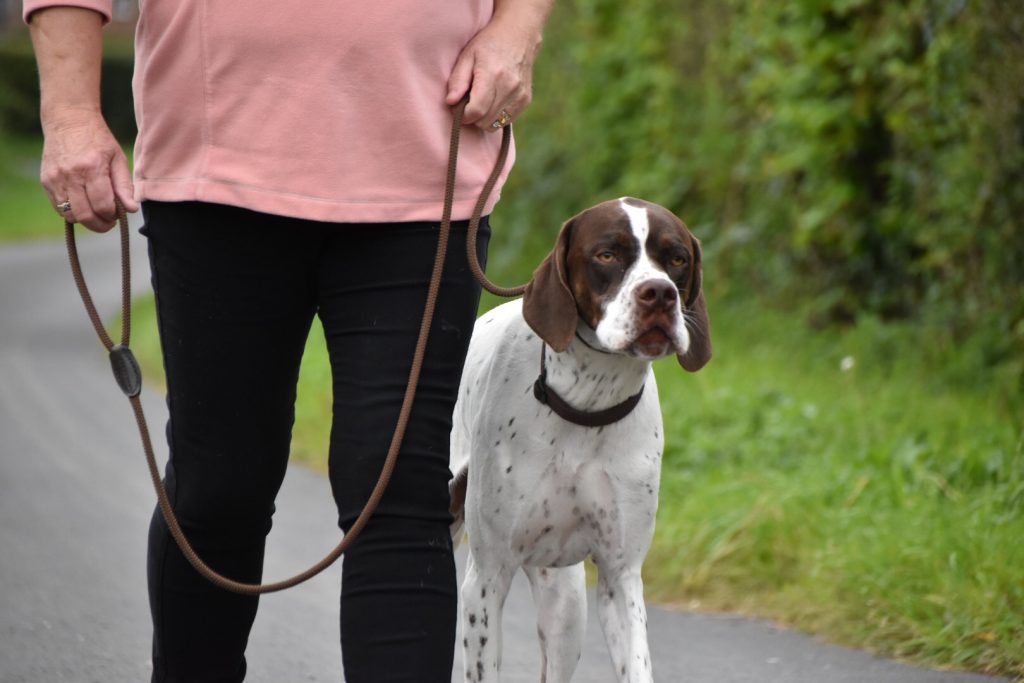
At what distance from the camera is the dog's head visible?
3.48m

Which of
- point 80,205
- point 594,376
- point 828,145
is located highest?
point 80,205

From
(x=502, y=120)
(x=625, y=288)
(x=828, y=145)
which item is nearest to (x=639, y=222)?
(x=625, y=288)

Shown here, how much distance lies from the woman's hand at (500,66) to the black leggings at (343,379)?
224 mm

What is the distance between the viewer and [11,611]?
5230 millimetres

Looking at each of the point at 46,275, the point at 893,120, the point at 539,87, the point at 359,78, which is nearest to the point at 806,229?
the point at 893,120

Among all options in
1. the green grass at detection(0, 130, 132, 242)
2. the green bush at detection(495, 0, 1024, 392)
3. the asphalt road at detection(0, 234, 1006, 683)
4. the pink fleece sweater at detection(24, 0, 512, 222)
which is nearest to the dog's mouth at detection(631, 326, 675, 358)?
the pink fleece sweater at detection(24, 0, 512, 222)

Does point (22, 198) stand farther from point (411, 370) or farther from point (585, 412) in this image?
point (411, 370)

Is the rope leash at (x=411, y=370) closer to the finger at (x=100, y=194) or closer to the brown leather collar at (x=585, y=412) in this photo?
the finger at (x=100, y=194)

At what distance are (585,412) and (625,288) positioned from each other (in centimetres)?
31

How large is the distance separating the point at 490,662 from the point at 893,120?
4.99 meters

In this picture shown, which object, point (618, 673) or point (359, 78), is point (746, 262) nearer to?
point (618, 673)

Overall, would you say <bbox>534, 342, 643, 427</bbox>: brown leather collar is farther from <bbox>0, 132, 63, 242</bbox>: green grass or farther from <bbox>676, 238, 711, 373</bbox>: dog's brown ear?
<bbox>0, 132, 63, 242</bbox>: green grass

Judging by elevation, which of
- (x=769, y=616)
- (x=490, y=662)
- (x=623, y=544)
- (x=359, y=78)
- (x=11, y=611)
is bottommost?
(x=11, y=611)

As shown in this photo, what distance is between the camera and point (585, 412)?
3.65 metres
